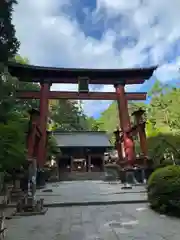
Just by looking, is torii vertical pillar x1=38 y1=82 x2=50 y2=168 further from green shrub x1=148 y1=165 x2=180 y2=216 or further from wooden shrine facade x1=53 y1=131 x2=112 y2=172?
wooden shrine facade x1=53 y1=131 x2=112 y2=172

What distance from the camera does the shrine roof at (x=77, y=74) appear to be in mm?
18422

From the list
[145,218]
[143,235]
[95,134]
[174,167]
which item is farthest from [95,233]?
[95,134]

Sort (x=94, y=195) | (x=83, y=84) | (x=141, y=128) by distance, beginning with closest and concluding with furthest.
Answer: (x=94, y=195) → (x=141, y=128) → (x=83, y=84)

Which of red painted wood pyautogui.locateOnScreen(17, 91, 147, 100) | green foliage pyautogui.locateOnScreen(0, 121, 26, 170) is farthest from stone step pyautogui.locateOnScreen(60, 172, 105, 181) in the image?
green foliage pyautogui.locateOnScreen(0, 121, 26, 170)

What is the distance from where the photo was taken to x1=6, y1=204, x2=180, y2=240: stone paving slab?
5.09m

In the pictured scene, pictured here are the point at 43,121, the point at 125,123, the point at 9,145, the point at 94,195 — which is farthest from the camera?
the point at 125,123

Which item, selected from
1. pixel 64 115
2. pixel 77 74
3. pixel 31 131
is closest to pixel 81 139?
pixel 64 115

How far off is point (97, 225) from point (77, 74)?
14388 millimetres

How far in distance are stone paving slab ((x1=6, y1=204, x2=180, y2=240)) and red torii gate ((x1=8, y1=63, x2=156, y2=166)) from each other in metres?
10.3

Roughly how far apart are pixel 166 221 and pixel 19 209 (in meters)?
4.29

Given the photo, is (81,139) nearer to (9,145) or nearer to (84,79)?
(84,79)

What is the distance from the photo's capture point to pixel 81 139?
1367 inches

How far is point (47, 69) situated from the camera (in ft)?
60.2

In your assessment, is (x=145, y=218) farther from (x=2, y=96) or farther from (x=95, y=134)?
(x=95, y=134)
